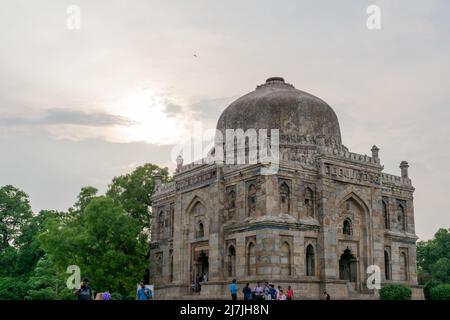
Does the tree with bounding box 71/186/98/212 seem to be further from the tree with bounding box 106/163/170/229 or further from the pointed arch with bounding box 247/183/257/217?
the pointed arch with bounding box 247/183/257/217

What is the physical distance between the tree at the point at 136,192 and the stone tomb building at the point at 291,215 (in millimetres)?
3534

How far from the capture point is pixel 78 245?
3331 cm

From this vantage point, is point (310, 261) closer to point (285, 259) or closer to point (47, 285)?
point (285, 259)

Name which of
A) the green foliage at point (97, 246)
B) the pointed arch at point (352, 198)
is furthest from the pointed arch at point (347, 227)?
the green foliage at point (97, 246)

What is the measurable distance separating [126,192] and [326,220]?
51.9ft

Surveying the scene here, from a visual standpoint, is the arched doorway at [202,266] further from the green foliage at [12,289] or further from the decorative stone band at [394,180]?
the green foliage at [12,289]

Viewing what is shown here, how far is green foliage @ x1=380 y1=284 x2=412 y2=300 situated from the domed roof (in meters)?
9.18

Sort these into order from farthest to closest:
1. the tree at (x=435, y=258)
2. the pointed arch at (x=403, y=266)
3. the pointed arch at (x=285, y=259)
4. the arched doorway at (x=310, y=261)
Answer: the tree at (x=435, y=258), the pointed arch at (x=403, y=266), the arched doorway at (x=310, y=261), the pointed arch at (x=285, y=259)

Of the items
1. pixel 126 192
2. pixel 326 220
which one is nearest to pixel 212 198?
pixel 326 220

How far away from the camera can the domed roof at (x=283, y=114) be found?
3391 centimetres

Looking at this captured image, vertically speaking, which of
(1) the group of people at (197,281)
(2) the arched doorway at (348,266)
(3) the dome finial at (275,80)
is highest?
(3) the dome finial at (275,80)

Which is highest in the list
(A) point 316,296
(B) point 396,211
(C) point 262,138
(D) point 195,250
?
(C) point 262,138

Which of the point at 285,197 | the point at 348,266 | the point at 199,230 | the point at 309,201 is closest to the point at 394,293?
the point at 348,266
